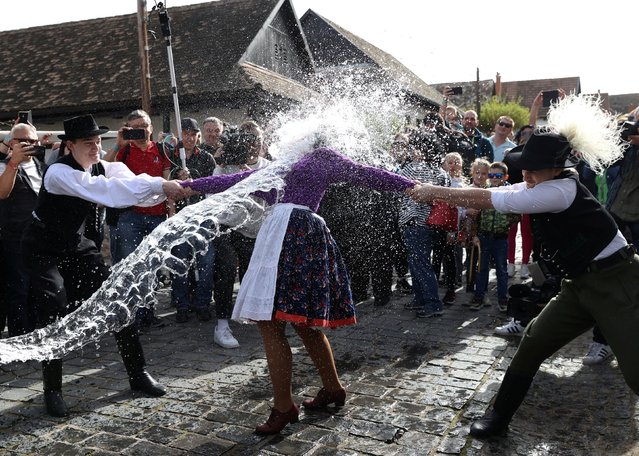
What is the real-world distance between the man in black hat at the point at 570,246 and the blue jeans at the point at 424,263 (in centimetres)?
343

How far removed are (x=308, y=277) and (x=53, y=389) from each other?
7.17 feet

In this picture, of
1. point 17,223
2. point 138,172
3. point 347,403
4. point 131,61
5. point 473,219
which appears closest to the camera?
point 347,403

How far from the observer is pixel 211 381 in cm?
509

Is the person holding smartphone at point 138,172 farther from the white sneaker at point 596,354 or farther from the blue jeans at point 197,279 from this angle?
the white sneaker at point 596,354

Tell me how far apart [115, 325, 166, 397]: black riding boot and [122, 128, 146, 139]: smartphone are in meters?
2.74

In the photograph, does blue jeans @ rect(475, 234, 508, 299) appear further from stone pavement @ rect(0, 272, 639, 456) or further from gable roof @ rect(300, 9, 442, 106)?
gable roof @ rect(300, 9, 442, 106)

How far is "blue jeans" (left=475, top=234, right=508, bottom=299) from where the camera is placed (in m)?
7.56

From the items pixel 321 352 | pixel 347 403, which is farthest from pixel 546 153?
pixel 347 403

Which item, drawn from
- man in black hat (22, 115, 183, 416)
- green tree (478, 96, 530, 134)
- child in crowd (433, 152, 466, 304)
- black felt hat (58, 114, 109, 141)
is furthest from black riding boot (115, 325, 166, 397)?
green tree (478, 96, 530, 134)

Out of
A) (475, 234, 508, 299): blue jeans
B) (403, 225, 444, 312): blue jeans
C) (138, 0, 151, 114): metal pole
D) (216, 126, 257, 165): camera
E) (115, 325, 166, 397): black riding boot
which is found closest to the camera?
(115, 325, 166, 397): black riding boot

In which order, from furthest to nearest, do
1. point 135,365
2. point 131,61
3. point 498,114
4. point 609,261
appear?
1. point 498,114
2. point 131,61
3. point 135,365
4. point 609,261

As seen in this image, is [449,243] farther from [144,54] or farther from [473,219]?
[144,54]

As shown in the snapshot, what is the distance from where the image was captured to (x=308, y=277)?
12.9 feet

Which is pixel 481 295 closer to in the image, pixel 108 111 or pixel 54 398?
pixel 54 398
